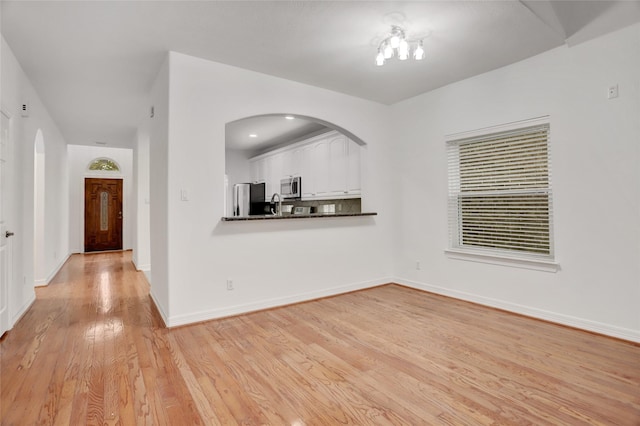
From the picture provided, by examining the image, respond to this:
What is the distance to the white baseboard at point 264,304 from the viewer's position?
316cm

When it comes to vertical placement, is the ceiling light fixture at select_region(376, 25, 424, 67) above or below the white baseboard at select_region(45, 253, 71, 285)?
above

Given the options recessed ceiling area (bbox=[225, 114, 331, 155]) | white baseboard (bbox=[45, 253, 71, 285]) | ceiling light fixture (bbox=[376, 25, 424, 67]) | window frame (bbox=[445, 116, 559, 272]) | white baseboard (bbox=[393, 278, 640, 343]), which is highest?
recessed ceiling area (bbox=[225, 114, 331, 155])

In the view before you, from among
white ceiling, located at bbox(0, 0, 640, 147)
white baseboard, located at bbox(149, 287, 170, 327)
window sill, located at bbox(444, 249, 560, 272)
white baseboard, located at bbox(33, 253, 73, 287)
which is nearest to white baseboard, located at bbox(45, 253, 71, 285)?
white baseboard, located at bbox(33, 253, 73, 287)

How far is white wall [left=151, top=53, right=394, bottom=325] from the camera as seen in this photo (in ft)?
10.4

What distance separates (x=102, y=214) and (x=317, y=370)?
348 inches

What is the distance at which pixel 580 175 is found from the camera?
9.78 feet

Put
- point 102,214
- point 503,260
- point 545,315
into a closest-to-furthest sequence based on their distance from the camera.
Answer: point 545,315
point 503,260
point 102,214

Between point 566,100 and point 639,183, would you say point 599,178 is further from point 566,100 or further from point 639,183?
point 566,100

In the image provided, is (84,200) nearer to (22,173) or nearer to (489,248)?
(22,173)

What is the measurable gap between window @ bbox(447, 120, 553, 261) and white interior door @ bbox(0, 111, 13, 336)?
14.7ft

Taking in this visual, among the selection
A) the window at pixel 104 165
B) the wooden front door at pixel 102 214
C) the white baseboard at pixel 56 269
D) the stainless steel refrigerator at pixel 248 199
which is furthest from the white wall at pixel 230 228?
the window at pixel 104 165

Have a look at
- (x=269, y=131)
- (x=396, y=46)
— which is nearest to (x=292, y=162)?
(x=269, y=131)

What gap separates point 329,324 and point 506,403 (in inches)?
63.3

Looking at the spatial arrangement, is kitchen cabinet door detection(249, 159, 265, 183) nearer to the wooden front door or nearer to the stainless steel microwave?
the stainless steel microwave
